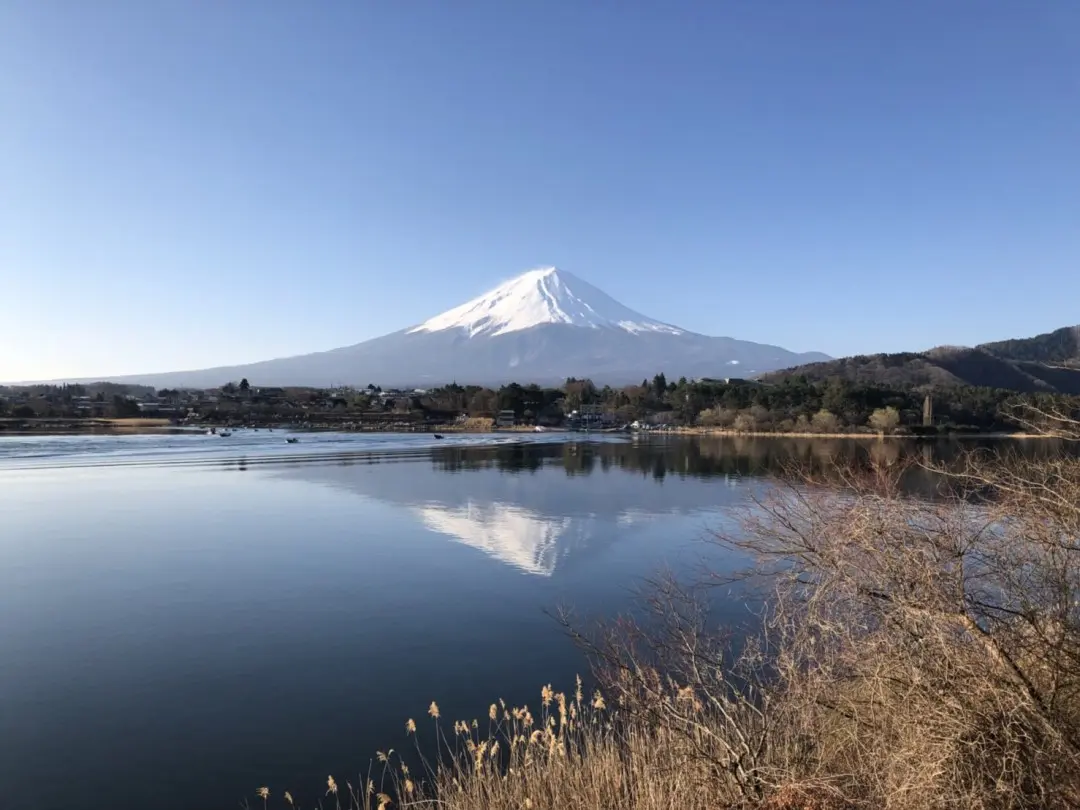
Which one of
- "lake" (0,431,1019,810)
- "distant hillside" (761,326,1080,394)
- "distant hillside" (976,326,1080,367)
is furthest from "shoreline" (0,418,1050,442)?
"distant hillside" (976,326,1080,367)

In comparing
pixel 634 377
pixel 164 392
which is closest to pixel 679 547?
pixel 164 392

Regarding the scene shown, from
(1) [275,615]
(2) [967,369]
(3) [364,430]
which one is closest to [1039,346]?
(2) [967,369]

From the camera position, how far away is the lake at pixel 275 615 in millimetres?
4398

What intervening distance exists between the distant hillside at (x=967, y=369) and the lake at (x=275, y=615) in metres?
63.8

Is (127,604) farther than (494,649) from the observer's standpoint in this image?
Yes

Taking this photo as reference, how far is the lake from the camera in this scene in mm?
4398

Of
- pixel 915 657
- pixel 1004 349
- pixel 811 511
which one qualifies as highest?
pixel 1004 349

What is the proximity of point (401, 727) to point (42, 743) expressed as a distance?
220 cm

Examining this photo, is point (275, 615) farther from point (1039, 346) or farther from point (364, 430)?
point (1039, 346)

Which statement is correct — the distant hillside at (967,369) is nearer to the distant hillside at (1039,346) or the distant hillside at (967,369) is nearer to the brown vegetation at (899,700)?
the distant hillside at (1039,346)

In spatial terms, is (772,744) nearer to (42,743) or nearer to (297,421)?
Answer: (42,743)

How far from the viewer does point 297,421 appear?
64812mm

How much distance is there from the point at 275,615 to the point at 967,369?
9145 centimetres

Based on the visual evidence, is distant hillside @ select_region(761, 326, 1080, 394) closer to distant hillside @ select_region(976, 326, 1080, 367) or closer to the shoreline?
distant hillside @ select_region(976, 326, 1080, 367)
